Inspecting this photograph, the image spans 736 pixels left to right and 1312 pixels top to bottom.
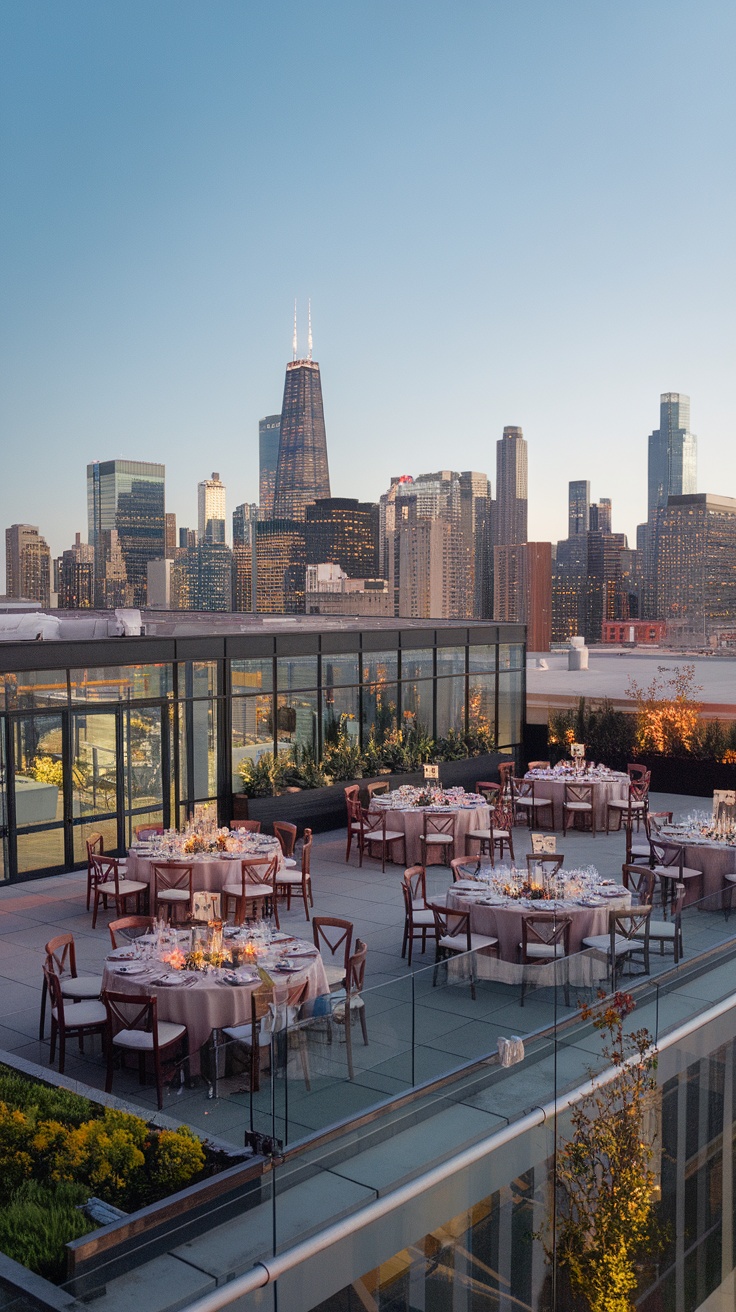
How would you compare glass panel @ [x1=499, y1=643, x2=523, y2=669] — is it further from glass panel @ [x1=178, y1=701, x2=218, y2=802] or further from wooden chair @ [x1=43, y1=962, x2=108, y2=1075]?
wooden chair @ [x1=43, y1=962, x2=108, y2=1075]

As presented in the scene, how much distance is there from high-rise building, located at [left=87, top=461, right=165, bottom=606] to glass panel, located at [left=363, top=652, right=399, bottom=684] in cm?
10386

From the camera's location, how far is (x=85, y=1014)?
8047 millimetres

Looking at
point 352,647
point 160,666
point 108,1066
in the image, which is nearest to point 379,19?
point 352,647

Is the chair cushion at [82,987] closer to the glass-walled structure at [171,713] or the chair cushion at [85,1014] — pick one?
the chair cushion at [85,1014]

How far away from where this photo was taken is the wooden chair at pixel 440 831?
14.8m

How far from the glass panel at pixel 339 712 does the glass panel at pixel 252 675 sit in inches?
52.0

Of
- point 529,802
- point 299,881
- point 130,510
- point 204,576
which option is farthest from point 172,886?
point 204,576

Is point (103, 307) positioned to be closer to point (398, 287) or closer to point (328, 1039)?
point (398, 287)

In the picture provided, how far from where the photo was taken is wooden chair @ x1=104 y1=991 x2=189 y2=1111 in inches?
291

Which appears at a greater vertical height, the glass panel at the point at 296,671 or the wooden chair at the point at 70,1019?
the glass panel at the point at 296,671

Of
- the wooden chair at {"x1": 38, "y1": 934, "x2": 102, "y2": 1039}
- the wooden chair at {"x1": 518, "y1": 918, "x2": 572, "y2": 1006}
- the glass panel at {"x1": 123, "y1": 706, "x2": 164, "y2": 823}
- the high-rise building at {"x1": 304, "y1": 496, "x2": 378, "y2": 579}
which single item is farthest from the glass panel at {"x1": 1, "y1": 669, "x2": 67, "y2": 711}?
the high-rise building at {"x1": 304, "y1": 496, "x2": 378, "y2": 579}

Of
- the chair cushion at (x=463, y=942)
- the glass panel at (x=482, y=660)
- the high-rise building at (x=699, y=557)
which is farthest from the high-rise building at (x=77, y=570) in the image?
the chair cushion at (x=463, y=942)

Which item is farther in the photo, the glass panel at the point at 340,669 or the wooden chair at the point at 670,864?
the glass panel at the point at 340,669

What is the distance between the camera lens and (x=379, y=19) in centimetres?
3088
